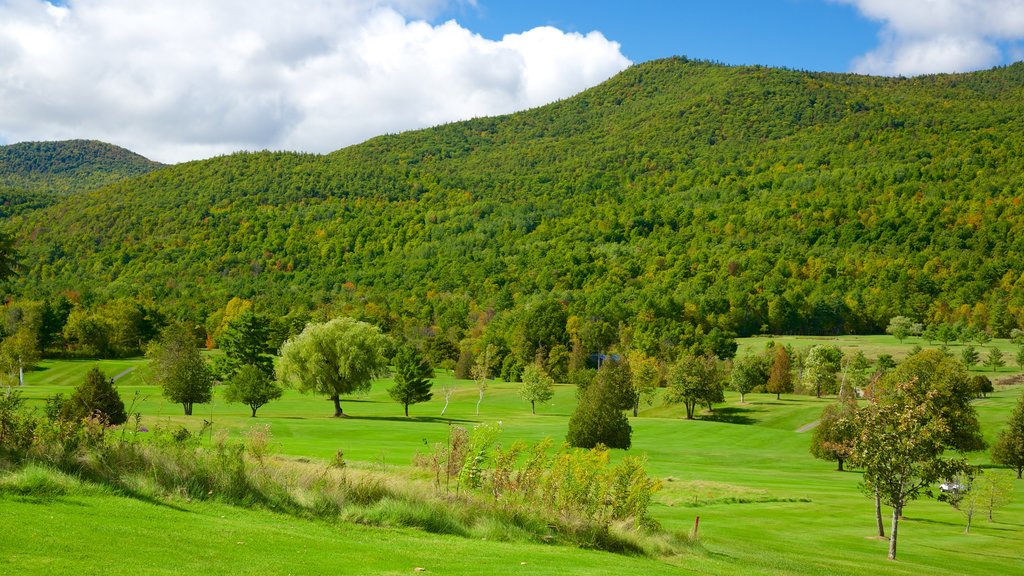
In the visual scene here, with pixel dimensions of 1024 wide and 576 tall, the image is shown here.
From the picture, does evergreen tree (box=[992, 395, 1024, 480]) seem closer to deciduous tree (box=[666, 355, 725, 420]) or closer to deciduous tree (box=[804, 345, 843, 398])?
deciduous tree (box=[666, 355, 725, 420])

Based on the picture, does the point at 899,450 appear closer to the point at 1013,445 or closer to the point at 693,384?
the point at 1013,445

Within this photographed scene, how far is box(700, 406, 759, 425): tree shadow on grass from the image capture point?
222 ft

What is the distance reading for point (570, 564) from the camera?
→ 44.0ft

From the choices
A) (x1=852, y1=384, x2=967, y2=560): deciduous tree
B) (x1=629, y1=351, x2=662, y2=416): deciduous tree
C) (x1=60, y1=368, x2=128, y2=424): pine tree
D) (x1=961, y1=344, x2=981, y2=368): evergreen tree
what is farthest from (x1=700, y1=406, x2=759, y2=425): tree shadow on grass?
(x1=60, y1=368, x2=128, y2=424): pine tree

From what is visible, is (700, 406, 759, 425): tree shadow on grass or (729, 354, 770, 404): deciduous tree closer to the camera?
(700, 406, 759, 425): tree shadow on grass

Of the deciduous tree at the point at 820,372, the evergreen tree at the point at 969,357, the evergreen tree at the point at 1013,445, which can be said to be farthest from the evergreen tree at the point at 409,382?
the evergreen tree at the point at 969,357

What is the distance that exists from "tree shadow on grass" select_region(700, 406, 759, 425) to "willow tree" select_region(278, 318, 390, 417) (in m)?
31.8

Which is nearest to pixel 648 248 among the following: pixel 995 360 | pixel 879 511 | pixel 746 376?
pixel 995 360

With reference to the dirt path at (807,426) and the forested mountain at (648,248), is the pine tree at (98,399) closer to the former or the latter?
the dirt path at (807,426)

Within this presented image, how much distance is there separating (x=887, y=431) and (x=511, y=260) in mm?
147591

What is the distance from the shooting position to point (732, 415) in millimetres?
69812

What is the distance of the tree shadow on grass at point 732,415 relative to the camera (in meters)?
67.5

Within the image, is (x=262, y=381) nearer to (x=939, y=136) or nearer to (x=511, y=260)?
(x=511, y=260)

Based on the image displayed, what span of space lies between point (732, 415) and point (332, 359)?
122 ft
